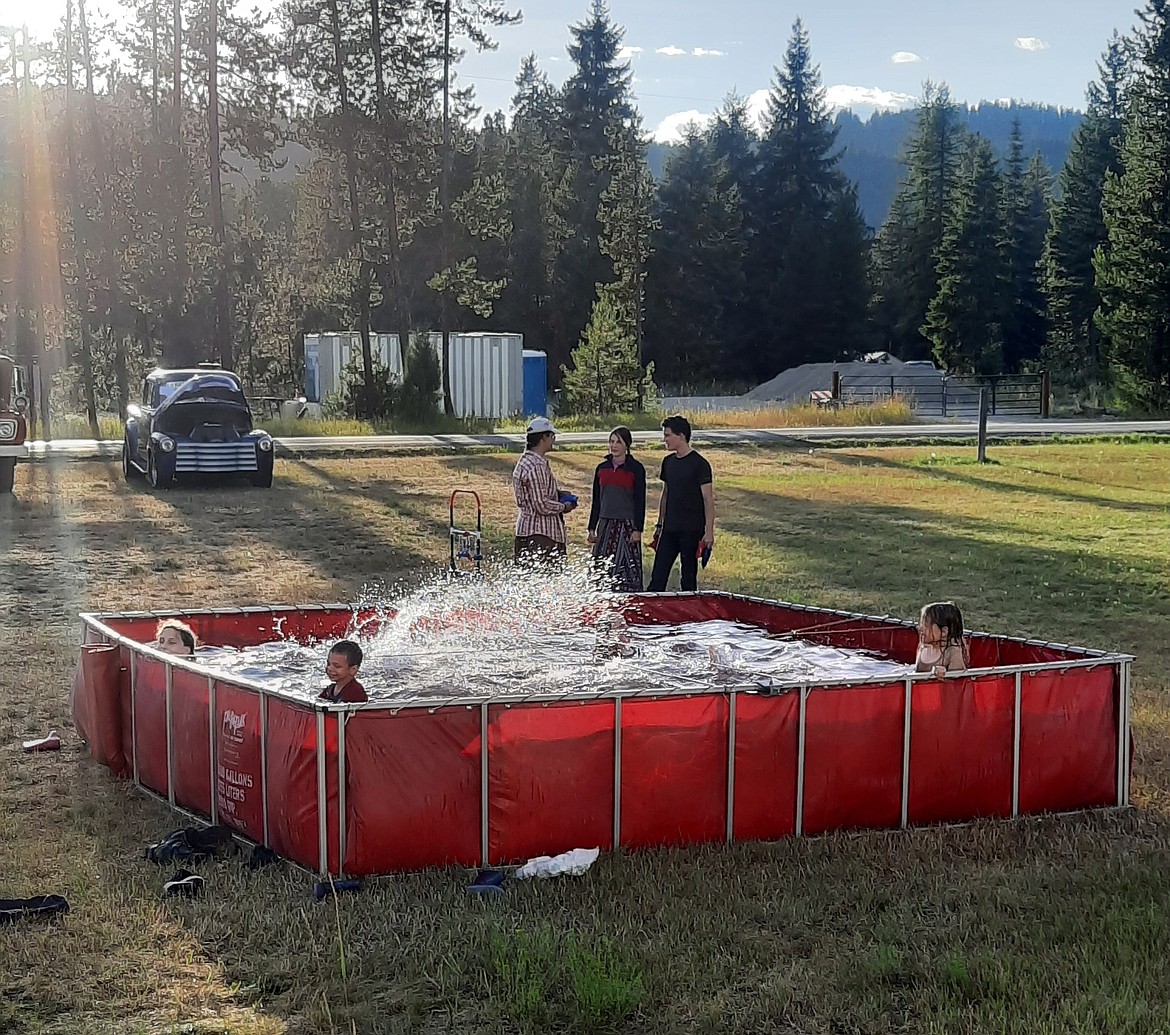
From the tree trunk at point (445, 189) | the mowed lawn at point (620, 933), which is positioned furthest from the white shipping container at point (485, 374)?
the mowed lawn at point (620, 933)

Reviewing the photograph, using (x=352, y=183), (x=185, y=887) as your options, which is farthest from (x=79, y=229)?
(x=185, y=887)

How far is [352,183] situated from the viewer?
153 feet

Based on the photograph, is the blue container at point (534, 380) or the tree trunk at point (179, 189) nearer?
the tree trunk at point (179, 189)

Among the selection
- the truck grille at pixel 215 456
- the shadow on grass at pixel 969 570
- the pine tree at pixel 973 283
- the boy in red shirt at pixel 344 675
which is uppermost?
the pine tree at pixel 973 283

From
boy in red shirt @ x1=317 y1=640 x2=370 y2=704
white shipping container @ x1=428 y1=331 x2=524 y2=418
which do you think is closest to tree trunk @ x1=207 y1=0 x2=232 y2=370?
white shipping container @ x1=428 y1=331 x2=524 y2=418

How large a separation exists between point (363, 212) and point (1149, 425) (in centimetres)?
2409

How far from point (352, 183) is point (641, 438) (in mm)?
15471

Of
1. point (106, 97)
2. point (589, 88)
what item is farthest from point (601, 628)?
point (589, 88)

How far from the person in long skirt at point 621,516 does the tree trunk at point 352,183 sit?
32.7 metres

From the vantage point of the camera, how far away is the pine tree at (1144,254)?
52719 millimetres

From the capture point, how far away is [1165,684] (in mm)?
10086

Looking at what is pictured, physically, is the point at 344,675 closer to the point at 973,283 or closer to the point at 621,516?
the point at 621,516

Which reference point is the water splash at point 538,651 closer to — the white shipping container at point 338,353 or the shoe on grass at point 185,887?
the shoe on grass at point 185,887

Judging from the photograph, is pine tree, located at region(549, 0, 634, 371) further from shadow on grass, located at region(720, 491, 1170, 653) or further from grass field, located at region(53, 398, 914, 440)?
shadow on grass, located at region(720, 491, 1170, 653)
